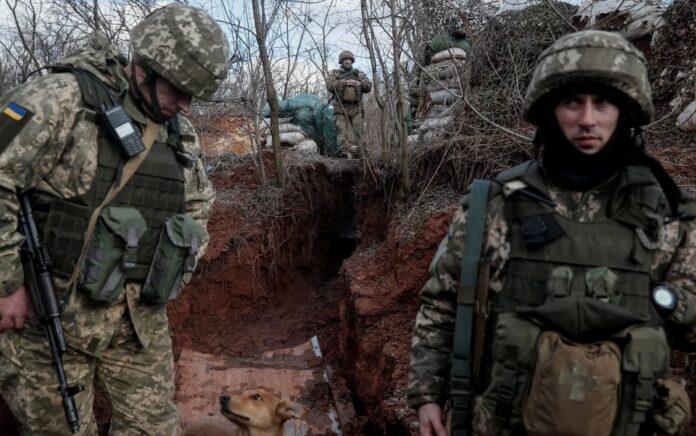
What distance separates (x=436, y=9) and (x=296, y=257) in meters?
3.87

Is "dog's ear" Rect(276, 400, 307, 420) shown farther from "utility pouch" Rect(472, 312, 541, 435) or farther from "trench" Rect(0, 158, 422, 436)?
"utility pouch" Rect(472, 312, 541, 435)

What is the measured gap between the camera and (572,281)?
67.5 inches

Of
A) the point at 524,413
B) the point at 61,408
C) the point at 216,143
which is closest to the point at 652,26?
the point at 524,413

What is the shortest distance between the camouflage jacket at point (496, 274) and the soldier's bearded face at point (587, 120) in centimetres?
16

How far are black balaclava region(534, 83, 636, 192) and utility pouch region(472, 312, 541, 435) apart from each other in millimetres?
490

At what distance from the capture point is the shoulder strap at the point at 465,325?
1845 millimetres

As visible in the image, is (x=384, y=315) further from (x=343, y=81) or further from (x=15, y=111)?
(x=343, y=81)

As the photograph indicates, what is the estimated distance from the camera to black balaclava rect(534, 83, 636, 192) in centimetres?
175

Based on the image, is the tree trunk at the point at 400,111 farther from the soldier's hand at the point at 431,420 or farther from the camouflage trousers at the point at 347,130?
the soldier's hand at the point at 431,420

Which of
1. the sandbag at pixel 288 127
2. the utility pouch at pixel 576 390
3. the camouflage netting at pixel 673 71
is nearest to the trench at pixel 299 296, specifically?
the sandbag at pixel 288 127

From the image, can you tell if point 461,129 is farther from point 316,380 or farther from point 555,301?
point 555,301

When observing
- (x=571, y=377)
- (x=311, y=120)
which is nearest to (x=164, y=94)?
(x=571, y=377)

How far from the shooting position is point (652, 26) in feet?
18.0

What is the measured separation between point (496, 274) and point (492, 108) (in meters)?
4.56
